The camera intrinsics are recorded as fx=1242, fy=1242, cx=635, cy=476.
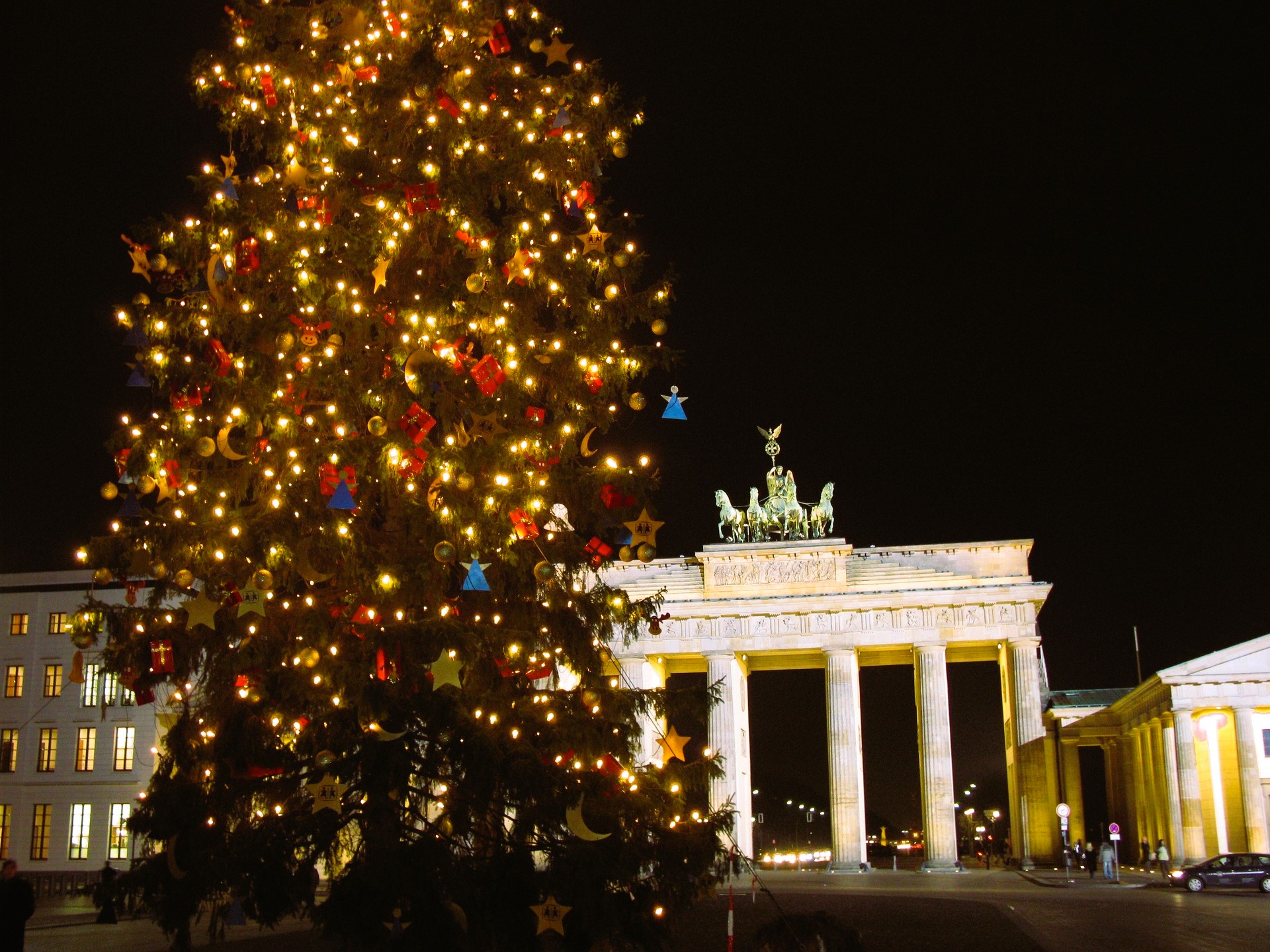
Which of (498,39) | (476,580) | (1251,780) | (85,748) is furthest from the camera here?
(85,748)

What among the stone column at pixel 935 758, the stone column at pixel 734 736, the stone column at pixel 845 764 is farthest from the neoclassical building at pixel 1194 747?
the stone column at pixel 734 736

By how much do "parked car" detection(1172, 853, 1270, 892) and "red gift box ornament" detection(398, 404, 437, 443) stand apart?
36484 mm

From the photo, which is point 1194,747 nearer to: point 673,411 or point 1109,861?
point 1109,861

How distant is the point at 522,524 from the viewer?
14570 millimetres

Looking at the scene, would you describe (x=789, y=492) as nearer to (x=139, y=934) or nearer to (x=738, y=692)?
(x=738, y=692)

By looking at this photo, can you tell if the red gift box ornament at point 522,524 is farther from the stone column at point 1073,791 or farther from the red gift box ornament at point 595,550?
the stone column at point 1073,791

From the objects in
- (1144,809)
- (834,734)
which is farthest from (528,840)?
(1144,809)

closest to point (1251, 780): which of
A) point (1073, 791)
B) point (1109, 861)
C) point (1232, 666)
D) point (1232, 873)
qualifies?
point (1232, 666)

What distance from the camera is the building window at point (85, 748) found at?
50.8 meters

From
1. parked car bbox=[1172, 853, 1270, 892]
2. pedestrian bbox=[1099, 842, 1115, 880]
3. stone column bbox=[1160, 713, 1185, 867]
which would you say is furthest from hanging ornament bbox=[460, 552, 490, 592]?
stone column bbox=[1160, 713, 1185, 867]

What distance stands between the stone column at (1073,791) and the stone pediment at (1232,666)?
1352 centimetres

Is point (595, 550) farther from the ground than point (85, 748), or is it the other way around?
point (595, 550)

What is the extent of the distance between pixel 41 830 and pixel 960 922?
3924 cm

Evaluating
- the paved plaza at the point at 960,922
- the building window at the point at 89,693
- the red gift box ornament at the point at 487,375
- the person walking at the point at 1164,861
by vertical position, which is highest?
the red gift box ornament at the point at 487,375
